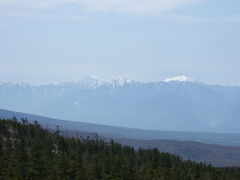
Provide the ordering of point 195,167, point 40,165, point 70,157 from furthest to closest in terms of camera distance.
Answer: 1. point 195,167
2. point 70,157
3. point 40,165

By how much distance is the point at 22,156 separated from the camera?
155 m

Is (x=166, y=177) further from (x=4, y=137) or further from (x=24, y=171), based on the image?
(x=4, y=137)

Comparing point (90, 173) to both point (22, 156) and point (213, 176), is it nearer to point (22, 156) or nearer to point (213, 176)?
point (22, 156)

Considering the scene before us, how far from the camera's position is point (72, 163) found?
15350 centimetres

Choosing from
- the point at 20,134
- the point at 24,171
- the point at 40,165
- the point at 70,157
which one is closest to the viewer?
the point at 24,171

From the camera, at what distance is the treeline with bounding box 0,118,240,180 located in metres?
144

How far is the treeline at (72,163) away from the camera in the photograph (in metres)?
144

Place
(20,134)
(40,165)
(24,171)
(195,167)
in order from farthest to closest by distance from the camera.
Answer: (20,134) < (195,167) < (40,165) < (24,171)

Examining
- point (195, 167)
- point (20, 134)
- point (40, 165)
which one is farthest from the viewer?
point (20, 134)

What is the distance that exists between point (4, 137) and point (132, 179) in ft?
158

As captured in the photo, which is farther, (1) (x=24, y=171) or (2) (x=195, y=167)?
(2) (x=195, y=167)

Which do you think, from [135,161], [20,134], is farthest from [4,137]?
[135,161]

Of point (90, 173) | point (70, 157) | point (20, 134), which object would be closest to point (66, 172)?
point (90, 173)

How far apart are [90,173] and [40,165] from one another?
12383mm
